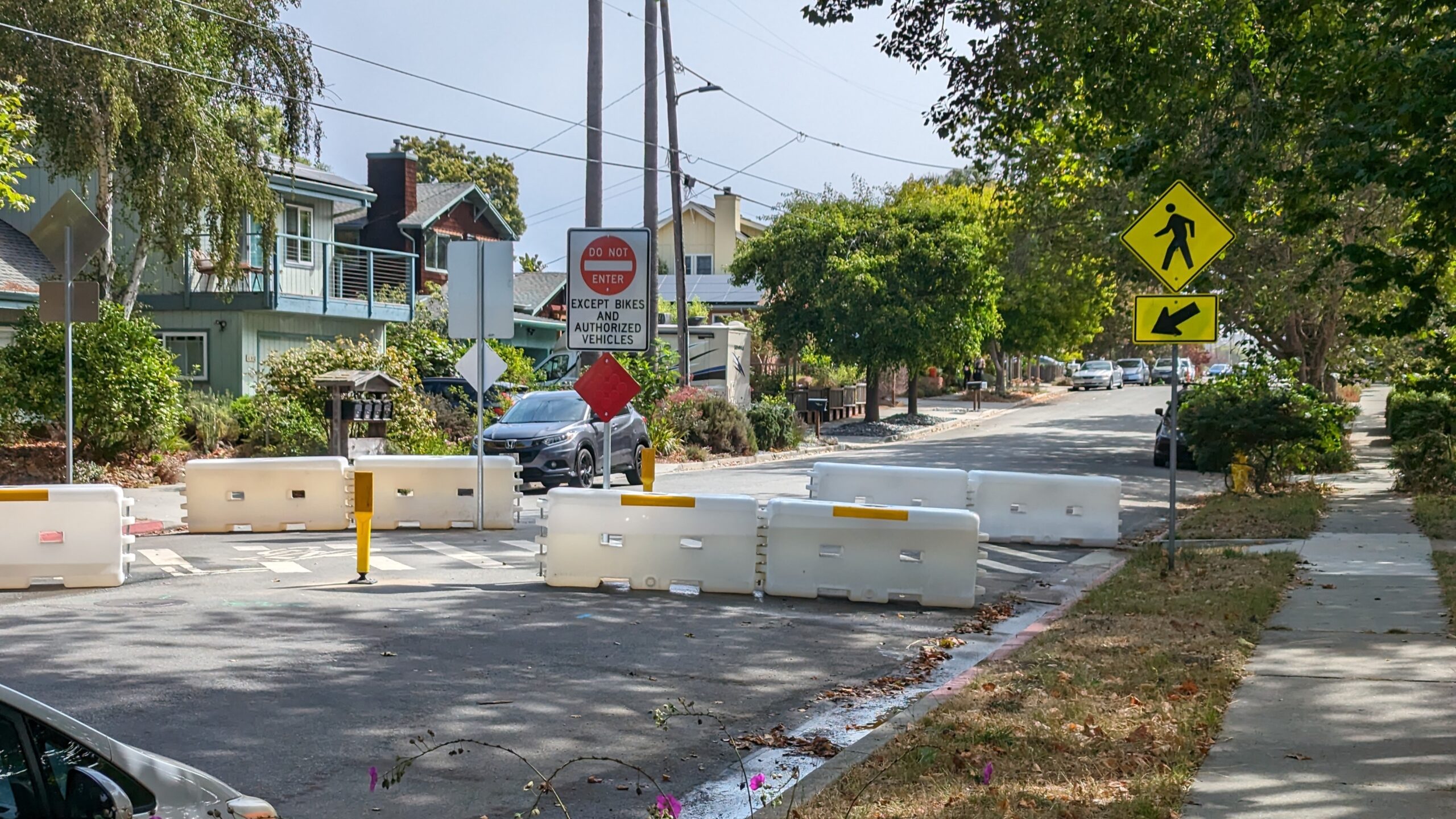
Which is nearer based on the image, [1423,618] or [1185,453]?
[1423,618]

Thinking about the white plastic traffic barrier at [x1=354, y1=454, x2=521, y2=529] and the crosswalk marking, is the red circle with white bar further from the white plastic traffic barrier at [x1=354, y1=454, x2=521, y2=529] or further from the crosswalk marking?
the crosswalk marking

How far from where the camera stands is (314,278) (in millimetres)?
32969

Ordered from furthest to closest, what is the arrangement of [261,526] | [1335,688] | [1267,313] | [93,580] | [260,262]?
[260,262] < [1267,313] < [261,526] < [93,580] < [1335,688]

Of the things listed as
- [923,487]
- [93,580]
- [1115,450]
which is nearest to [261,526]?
[93,580]

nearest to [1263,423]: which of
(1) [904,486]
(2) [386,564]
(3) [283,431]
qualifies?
(1) [904,486]

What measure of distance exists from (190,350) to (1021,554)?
71.0 feet

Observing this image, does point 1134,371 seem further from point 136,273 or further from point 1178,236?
point 1178,236

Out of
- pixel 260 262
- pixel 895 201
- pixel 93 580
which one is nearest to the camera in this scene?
pixel 93 580

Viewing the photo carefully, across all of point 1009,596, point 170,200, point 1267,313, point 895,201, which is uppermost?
point 895,201

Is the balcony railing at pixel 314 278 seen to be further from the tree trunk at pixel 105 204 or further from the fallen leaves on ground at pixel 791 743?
the fallen leaves on ground at pixel 791 743

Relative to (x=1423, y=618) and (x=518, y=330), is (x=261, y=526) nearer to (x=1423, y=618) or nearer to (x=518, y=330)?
(x=1423, y=618)

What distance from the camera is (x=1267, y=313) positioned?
25.6 metres

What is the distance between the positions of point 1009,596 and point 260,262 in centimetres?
2339

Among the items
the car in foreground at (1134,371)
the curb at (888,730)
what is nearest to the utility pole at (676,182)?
the curb at (888,730)
